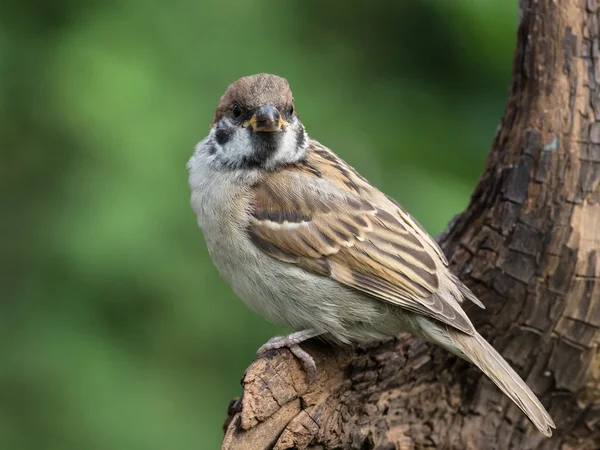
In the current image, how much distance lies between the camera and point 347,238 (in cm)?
310

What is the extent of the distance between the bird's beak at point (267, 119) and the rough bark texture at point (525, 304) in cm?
68

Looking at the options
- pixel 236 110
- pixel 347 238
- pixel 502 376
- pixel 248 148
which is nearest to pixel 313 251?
pixel 347 238

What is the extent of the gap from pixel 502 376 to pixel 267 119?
1.03 m

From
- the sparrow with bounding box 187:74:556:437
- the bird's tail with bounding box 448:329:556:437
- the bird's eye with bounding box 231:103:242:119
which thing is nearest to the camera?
the bird's tail with bounding box 448:329:556:437

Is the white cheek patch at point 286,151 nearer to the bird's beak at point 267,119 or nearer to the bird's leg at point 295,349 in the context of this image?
the bird's beak at point 267,119

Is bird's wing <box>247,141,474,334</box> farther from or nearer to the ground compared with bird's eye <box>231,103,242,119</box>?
nearer to the ground

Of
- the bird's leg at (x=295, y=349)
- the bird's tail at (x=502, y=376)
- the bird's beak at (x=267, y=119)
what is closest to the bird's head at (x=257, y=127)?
the bird's beak at (x=267, y=119)

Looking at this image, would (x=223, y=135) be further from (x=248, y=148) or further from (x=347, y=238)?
(x=347, y=238)

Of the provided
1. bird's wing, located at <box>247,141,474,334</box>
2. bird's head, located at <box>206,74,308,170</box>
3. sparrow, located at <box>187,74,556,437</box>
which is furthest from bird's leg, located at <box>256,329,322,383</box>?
bird's head, located at <box>206,74,308,170</box>

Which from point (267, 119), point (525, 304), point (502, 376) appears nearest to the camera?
point (502, 376)

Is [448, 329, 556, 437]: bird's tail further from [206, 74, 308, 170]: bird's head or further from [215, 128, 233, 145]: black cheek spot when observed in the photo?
[215, 128, 233, 145]: black cheek spot

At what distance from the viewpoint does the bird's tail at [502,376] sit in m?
2.91

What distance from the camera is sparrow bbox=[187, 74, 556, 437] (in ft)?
9.89

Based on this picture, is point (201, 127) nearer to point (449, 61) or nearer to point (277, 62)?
point (277, 62)
